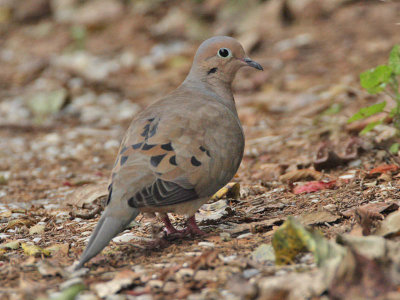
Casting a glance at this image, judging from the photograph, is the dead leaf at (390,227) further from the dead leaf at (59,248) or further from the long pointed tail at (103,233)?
the dead leaf at (59,248)

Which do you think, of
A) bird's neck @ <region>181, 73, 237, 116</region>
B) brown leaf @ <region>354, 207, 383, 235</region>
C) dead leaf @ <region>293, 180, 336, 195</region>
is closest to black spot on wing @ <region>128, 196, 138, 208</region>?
brown leaf @ <region>354, 207, 383, 235</region>

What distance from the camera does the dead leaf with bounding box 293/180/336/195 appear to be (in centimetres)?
397

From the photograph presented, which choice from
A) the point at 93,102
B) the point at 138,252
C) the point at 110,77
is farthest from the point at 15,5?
the point at 138,252

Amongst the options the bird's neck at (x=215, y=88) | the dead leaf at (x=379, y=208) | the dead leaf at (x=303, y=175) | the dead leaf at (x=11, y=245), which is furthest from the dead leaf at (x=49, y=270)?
the dead leaf at (x=303, y=175)

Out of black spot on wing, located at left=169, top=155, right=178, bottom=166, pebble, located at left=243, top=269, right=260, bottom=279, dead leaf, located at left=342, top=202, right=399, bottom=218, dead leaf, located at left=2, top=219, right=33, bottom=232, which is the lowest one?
dead leaf, located at left=342, top=202, right=399, bottom=218

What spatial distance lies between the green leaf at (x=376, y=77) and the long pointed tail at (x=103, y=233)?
6.58 ft

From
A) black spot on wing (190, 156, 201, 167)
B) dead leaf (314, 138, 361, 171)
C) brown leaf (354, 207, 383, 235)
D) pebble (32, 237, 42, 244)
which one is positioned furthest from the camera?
dead leaf (314, 138, 361, 171)

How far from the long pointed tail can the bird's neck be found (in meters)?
1.32

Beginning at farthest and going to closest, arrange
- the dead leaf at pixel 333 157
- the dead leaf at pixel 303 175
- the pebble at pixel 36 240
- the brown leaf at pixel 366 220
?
1. the dead leaf at pixel 333 157
2. the dead leaf at pixel 303 175
3. the pebble at pixel 36 240
4. the brown leaf at pixel 366 220

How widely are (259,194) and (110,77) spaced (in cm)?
538

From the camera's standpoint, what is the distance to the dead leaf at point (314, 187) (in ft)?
13.0

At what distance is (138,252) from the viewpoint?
10.1 ft

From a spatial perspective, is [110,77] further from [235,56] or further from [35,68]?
[235,56]

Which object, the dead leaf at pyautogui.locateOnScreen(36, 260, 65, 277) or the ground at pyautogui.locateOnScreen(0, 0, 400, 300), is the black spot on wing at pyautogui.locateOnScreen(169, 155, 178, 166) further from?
the dead leaf at pyautogui.locateOnScreen(36, 260, 65, 277)
